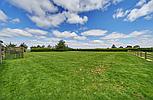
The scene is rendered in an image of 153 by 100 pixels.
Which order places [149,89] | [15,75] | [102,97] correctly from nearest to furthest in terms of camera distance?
1. [102,97]
2. [149,89]
3. [15,75]

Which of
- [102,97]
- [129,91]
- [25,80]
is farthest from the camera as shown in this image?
[25,80]

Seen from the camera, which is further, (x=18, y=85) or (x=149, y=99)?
(x=18, y=85)

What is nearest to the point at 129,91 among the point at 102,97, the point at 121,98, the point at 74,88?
the point at 121,98

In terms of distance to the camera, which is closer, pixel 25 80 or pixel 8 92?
pixel 8 92

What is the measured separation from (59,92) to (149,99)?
4.21 meters

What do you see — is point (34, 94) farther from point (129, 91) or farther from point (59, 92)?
point (129, 91)

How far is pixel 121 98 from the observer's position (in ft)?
26.0

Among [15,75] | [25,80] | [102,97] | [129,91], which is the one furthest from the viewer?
[15,75]

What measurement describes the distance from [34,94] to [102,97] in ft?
→ 10.3

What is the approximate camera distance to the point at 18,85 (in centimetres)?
923

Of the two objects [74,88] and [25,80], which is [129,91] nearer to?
[74,88]

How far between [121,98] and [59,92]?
2911 mm

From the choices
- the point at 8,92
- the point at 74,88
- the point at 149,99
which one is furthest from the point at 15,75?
the point at 149,99

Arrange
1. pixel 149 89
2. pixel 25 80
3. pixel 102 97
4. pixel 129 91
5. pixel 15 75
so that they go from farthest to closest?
1. pixel 15 75
2. pixel 25 80
3. pixel 149 89
4. pixel 129 91
5. pixel 102 97
